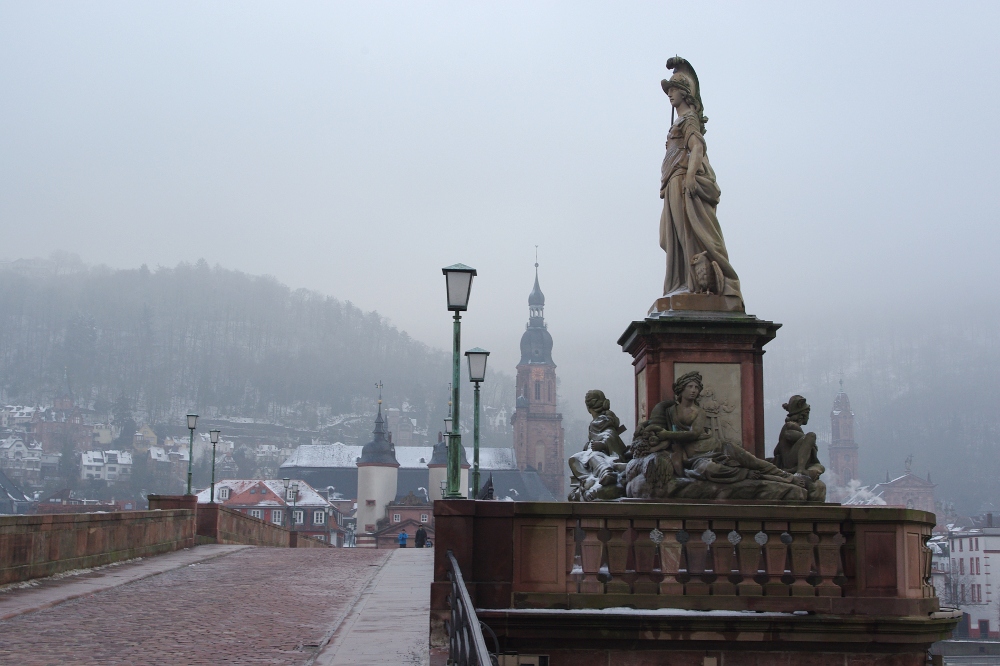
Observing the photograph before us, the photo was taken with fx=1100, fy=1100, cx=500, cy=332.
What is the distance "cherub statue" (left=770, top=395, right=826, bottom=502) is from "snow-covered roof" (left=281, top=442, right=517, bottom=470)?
153m

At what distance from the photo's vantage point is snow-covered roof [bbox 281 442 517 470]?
168750 mm

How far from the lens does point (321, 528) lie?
135 metres

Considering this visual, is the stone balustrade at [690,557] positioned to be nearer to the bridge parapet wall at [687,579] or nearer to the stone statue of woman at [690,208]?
the bridge parapet wall at [687,579]

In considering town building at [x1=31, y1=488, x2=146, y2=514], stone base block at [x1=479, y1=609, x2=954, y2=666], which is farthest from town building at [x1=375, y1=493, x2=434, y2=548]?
stone base block at [x1=479, y1=609, x2=954, y2=666]

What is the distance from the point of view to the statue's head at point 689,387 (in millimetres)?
11312

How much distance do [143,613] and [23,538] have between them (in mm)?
3411

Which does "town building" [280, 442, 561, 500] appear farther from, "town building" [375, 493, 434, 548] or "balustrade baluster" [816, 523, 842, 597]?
"balustrade baluster" [816, 523, 842, 597]

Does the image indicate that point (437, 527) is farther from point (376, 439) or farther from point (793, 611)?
point (376, 439)

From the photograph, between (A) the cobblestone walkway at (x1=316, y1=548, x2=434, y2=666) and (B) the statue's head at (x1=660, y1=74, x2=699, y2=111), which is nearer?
(A) the cobblestone walkway at (x1=316, y1=548, x2=434, y2=666)

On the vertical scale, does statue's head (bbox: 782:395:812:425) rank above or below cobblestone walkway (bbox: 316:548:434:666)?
above

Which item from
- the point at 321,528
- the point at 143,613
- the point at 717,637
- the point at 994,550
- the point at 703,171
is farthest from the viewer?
the point at 321,528

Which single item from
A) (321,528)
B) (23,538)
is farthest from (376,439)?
(23,538)

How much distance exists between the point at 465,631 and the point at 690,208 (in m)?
8.08

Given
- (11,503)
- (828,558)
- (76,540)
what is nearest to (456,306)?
(828,558)
